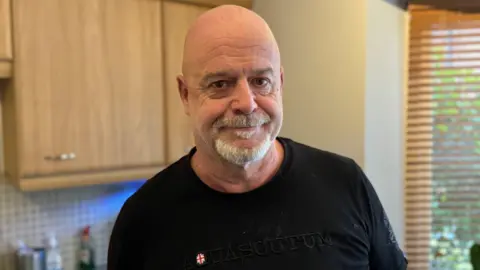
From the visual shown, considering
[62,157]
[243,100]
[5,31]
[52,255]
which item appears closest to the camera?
[243,100]

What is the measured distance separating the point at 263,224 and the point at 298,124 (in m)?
1.11

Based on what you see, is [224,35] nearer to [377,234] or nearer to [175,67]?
[377,234]

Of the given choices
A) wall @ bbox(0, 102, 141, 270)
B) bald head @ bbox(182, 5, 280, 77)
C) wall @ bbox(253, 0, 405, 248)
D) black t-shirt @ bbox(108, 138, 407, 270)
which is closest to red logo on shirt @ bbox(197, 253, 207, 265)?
black t-shirt @ bbox(108, 138, 407, 270)

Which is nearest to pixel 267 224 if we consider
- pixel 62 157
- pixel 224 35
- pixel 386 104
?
pixel 224 35

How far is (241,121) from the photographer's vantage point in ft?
3.36

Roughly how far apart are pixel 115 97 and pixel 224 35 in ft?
3.35

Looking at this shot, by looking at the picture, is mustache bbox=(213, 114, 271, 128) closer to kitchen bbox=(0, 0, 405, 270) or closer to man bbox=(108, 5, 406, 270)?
man bbox=(108, 5, 406, 270)

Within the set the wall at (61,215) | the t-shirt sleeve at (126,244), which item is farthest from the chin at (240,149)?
the wall at (61,215)

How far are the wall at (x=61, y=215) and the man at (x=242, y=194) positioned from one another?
1.05m

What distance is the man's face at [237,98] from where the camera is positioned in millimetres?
1032

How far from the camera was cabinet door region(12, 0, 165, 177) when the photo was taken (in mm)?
1777

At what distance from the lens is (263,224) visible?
1075 millimetres

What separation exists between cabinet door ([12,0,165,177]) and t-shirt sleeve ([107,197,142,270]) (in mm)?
750

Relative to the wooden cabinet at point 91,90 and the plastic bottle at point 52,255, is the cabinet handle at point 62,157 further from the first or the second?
the plastic bottle at point 52,255
